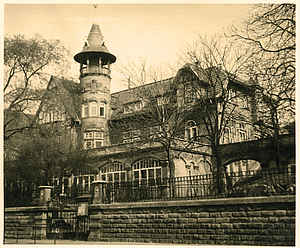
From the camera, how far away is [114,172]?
96.4 feet

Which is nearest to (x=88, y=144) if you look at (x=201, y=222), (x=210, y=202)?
(x=201, y=222)

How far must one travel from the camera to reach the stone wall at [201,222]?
1150cm

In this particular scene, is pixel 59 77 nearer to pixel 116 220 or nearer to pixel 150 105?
pixel 150 105

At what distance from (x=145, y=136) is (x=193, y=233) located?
12.7 m

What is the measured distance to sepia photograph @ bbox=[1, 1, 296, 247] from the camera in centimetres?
1302

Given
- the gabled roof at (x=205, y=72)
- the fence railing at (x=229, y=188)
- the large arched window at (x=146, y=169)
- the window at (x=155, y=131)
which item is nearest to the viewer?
the fence railing at (x=229, y=188)

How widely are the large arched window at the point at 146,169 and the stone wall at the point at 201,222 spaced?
36.9 ft

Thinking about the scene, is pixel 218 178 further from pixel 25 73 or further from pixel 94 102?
pixel 94 102

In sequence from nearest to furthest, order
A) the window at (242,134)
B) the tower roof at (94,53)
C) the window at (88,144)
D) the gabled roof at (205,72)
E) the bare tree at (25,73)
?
1. the bare tree at (25,73)
2. the gabled roof at (205,72)
3. the window at (242,134)
4. the tower roof at (94,53)
5. the window at (88,144)

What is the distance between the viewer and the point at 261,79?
15.9m

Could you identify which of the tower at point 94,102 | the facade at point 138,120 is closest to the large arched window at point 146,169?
the facade at point 138,120

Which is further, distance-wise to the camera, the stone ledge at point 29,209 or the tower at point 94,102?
the tower at point 94,102

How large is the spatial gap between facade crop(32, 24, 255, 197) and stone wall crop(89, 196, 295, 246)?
7429mm

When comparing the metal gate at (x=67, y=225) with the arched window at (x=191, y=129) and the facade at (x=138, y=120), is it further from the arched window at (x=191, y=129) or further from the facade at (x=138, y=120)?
the arched window at (x=191, y=129)
